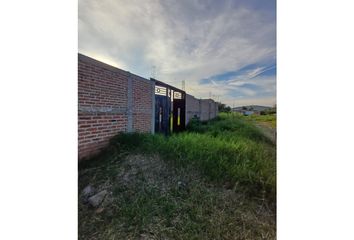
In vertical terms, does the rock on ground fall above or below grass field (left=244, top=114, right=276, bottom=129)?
below

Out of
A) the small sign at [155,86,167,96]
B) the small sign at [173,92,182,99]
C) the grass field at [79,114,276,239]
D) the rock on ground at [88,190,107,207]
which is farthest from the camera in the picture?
the small sign at [173,92,182,99]

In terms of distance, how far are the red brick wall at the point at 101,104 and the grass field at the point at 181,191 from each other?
163 millimetres

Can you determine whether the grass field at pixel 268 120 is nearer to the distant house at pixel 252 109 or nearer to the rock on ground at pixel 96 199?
the distant house at pixel 252 109

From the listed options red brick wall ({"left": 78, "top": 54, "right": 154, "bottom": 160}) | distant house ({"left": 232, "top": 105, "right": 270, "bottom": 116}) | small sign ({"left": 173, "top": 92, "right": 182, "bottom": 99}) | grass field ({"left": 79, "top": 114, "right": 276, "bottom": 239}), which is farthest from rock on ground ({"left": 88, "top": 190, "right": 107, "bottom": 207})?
small sign ({"left": 173, "top": 92, "right": 182, "bottom": 99})

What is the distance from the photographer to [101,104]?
1.77 metres

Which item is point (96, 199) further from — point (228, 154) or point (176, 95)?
point (176, 95)

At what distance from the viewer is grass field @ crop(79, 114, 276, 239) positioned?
1.05 m

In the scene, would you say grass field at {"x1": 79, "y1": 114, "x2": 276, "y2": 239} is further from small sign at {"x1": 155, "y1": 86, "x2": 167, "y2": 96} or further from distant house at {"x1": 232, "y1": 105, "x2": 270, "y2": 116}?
small sign at {"x1": 155, "y1": 86, "x2": 167, "y2": 96}

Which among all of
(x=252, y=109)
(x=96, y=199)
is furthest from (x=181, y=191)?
(x=252, y=109)
